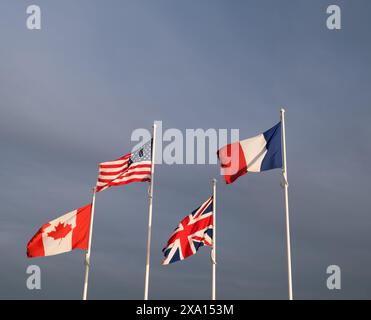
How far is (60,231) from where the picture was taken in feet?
110

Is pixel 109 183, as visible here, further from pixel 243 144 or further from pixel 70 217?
pixel 243 144

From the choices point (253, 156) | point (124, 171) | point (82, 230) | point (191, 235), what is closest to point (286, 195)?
point (253, 156)

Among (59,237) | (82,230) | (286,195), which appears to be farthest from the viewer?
(82,230)

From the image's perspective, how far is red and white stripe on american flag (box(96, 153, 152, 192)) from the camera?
33.0m

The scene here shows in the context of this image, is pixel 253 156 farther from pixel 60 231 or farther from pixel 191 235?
pixel 60 231

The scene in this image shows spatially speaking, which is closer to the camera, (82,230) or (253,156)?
(253,156)

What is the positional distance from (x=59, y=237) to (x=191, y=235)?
7679mm

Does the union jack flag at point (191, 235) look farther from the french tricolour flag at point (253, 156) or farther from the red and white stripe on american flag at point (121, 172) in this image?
the french tricolour flag at point (253, 156)

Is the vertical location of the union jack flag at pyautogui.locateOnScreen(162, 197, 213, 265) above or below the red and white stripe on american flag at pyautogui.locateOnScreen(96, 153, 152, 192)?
below

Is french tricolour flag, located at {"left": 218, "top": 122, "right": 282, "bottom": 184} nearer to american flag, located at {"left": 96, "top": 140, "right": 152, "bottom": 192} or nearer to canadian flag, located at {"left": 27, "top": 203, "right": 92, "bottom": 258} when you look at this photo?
american flag, located at {"left": 96, "top": 140, "right": 152, "bottom": 192}

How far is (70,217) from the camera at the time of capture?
34.1 m

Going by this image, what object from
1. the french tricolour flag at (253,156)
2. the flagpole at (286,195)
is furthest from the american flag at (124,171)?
the flagpole at (286,195)

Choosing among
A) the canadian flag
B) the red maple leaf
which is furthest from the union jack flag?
the red maple leaf

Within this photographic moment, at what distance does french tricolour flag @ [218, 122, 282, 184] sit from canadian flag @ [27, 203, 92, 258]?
10.1 m
